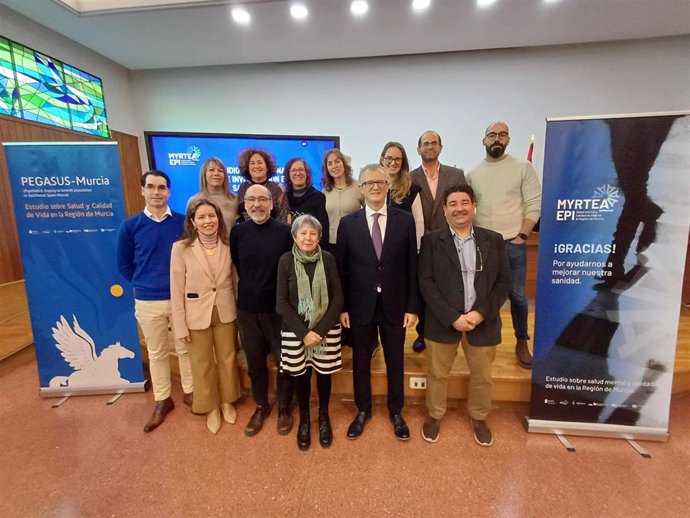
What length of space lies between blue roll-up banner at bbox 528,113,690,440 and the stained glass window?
6101mm

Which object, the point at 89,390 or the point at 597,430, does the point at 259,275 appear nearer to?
the point at 89,390

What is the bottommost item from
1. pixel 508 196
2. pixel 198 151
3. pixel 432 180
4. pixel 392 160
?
pixel 508 196

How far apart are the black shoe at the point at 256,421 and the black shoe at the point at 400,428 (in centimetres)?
90

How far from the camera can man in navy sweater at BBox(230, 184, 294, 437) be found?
1907mm

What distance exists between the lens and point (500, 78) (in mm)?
5109

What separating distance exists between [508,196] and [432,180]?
529mm

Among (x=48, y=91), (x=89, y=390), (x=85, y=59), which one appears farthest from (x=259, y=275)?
(x=85, y=59)

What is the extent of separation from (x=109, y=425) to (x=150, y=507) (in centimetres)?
94

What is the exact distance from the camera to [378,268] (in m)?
1.81

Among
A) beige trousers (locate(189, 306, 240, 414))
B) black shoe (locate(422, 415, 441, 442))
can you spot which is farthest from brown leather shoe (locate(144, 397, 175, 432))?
black shoe (locate(422, 415, 441, 442))

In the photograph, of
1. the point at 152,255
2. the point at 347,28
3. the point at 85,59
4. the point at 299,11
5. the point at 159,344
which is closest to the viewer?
the point at 152,255

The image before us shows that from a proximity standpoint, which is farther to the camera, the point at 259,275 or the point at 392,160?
the point at 392,160

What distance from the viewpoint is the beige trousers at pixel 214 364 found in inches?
80.4

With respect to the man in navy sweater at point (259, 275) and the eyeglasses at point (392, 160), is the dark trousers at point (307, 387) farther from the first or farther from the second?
the eyeglasses at point (392, 160)
